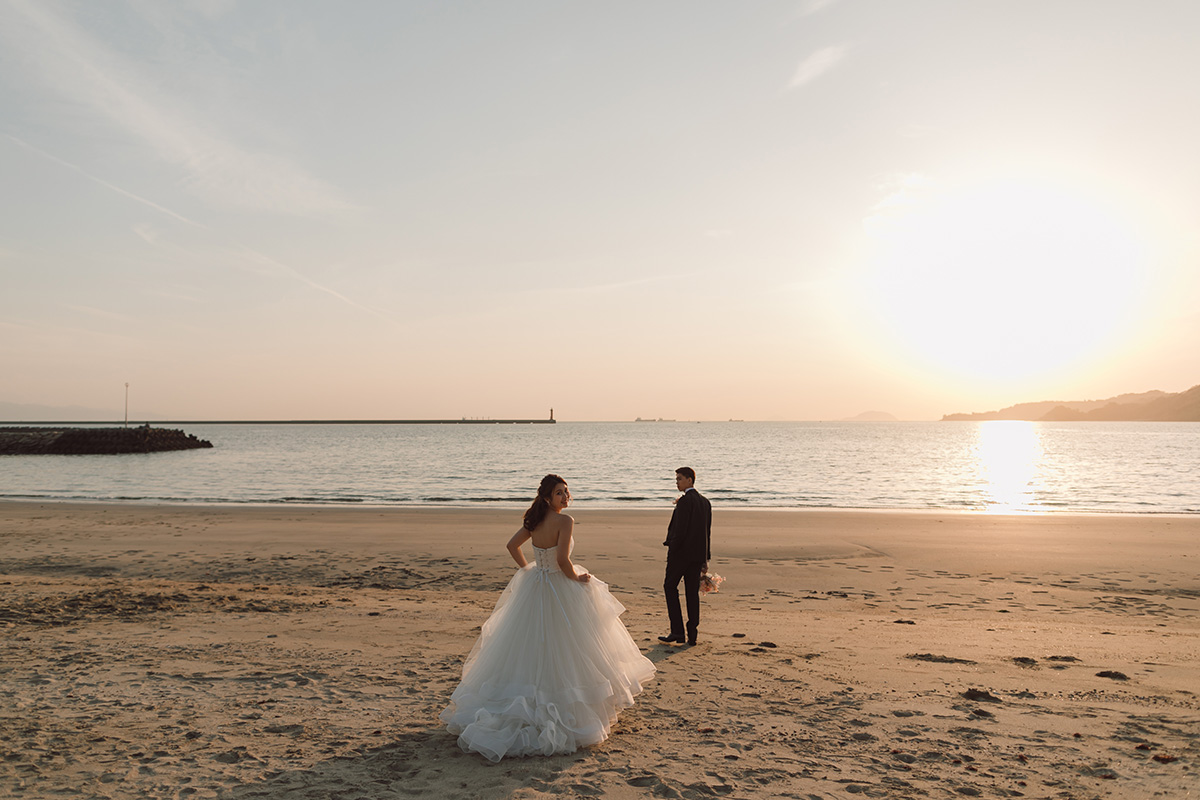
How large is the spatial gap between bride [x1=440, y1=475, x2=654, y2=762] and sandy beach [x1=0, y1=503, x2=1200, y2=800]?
23cm

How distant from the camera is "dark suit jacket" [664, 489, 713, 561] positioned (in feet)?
28.8

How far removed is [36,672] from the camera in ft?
24.1

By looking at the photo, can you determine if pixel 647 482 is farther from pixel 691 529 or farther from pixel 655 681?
pixel 655 681

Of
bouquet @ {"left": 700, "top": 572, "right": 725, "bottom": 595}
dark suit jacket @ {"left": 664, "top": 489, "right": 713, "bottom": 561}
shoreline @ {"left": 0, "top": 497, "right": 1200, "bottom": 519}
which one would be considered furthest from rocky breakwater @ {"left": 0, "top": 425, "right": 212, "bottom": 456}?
bouquet @ {"left": 700, "top": 572, "right": 725, "bottom": 595}

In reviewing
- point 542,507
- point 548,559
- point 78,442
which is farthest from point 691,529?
point 78,442

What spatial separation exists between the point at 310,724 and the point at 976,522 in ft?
72.7

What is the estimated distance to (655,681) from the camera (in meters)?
7.39

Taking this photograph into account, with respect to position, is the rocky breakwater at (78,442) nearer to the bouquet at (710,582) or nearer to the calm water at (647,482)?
the calm water at (647,482)

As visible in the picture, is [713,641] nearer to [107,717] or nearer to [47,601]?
[107,717]

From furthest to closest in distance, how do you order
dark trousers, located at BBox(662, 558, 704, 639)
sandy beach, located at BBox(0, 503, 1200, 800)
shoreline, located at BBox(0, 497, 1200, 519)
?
shoreline, located at BBox(0, 497, 1200, 519), dark trousers, located at BBox(662, 558, 704, 639), sandy beach, located at BBox(0, 503, 1200, 800)

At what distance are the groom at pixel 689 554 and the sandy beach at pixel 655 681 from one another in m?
0.41

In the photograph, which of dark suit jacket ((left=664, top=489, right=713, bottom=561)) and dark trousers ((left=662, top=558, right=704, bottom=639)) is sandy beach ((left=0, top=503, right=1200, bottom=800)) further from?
dark suit jacket ((left=664, top=489, right=713, bottom=561))

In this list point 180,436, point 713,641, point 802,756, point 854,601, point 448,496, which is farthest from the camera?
point 180,436

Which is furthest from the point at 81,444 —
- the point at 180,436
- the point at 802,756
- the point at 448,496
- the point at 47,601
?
the point at 802,756
